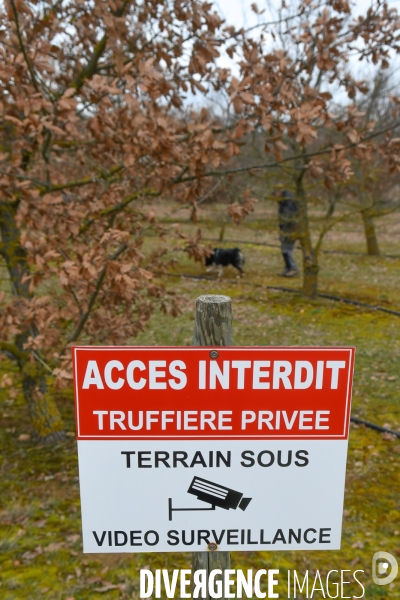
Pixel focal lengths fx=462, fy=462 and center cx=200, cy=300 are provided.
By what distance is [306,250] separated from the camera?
10797 millimetres

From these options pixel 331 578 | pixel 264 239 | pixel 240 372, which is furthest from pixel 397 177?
pixel 240 372

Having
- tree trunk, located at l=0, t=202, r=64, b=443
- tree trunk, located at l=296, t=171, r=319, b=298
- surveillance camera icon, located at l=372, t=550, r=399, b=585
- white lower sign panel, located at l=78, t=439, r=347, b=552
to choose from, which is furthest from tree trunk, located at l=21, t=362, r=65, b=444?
tree trunk, located at l=296, t=171, r=319, b=298

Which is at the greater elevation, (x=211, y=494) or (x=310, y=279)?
(x=211, y=494)

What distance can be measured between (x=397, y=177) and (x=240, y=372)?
15.5 metres

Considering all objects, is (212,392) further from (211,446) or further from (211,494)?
(211,494)

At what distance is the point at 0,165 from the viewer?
11.9 ft

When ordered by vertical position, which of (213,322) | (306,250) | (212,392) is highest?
(213,322)

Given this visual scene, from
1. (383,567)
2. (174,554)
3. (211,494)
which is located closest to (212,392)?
(211,494)

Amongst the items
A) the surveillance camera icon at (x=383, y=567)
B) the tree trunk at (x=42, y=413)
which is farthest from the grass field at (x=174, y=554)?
the tree trunk at (x=42, y=413)

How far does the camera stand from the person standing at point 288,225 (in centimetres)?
1095

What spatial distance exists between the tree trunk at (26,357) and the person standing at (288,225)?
645 centimetres

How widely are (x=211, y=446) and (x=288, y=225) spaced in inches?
466

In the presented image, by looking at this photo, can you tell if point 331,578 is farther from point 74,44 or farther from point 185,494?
point 74,44

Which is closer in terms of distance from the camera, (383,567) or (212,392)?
(212,392)
